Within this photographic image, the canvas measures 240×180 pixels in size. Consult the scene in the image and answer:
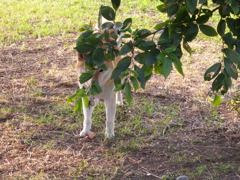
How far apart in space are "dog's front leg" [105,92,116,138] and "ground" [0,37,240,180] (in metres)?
0.09

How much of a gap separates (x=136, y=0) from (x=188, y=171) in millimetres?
7422

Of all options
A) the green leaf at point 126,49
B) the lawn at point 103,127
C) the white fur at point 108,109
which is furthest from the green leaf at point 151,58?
the white fur at point 108,109

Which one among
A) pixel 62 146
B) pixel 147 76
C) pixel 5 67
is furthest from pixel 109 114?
pixel 5 67

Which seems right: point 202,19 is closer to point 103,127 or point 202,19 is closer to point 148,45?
point 148,45

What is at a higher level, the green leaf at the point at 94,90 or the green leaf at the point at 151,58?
the green leaf at the point at 151,58

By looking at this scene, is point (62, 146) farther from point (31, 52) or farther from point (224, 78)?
point (31, 52)

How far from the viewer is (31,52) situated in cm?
752

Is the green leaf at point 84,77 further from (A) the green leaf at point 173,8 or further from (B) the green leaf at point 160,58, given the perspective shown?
(A) the green leaf at point 173,8

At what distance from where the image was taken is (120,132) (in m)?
4.94

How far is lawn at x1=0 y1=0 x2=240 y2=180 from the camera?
13.5 ft

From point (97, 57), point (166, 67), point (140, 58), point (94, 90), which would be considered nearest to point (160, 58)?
point (166, 67)

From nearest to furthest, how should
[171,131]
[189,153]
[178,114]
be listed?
[189,153], [171,131], [178,114]

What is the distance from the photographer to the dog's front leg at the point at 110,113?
4684mm

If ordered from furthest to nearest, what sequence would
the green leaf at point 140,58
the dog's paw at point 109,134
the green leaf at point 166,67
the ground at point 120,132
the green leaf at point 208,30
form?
the dog's paw at point 109,134, the ground at point 120,132, the green leaf at point 208,30, the green leaf at point 140,58, the green leaf at point 166,67
